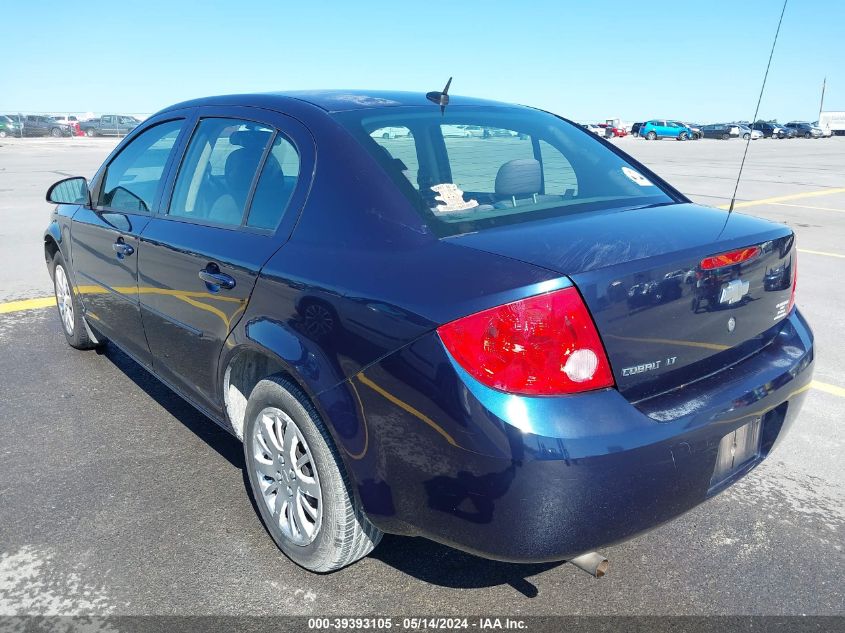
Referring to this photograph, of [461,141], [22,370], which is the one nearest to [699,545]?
[461,141]

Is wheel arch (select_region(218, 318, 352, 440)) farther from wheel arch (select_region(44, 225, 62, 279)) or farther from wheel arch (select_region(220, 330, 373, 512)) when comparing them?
wheel arch (select_region(44, 225, 62, 279))

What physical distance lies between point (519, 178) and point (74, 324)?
11.1 feet

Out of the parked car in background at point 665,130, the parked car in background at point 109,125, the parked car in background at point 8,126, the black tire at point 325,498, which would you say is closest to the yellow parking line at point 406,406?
the black tire at point 325,498

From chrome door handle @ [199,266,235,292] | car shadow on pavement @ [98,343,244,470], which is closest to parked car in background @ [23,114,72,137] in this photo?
car shadow on pavement @ [98,343,244,470]

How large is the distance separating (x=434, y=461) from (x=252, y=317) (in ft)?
3.06

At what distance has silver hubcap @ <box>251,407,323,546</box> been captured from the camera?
2.46 m

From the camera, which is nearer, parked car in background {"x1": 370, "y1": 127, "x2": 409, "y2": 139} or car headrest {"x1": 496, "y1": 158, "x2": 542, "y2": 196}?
parked car in background {"x1": 370, "y1": 127, "x2": 409, "y2": 139}

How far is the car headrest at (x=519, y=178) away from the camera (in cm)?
271

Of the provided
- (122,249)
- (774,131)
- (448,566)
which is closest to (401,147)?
(448,566)

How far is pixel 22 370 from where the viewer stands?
15.2 feet

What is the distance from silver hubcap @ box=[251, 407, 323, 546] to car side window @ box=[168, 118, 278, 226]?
807 mm

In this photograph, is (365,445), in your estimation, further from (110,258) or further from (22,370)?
(22,370)

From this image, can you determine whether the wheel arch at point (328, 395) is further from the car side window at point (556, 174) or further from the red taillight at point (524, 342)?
the car side window at point (556, 174)

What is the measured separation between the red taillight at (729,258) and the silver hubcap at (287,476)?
1391 millimetres
